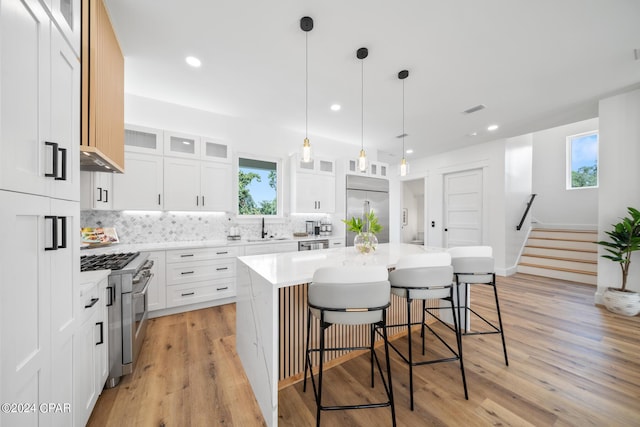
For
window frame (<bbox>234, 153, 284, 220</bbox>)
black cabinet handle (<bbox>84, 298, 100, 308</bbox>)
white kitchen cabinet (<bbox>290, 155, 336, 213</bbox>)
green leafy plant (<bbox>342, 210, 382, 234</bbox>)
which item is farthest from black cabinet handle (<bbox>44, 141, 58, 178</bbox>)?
white kitchen cabinet (<bbox>290, 155, 336, 213</bbox>)

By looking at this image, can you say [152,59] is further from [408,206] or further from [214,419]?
[408,206]

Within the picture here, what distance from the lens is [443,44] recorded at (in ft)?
7.39

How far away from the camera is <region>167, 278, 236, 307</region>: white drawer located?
3018mm

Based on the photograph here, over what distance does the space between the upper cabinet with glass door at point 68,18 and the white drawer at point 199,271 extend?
2.46 meters

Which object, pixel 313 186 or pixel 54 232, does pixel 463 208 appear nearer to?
pixel 313 186

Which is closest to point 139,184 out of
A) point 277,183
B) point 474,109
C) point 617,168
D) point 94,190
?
point 94,190

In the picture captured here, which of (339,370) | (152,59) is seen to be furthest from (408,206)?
(152,59)

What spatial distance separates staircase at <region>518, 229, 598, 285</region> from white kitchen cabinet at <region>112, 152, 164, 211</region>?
7.22m

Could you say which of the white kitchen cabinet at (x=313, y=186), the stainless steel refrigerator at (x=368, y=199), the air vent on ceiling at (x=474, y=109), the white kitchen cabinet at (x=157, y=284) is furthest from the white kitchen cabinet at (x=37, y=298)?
the air vent on ceiling at (x=474, y=109)

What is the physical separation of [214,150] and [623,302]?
5922mm

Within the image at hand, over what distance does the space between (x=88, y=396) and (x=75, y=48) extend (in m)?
1.96

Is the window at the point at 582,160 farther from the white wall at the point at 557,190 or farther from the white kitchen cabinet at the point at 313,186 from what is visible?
the white kitchen cabinet at the point at 313,186

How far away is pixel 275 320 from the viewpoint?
4.40ft

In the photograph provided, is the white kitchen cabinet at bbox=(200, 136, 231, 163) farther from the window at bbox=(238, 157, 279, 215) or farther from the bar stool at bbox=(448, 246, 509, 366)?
the bar stool at bbox=(448, 246, 509, 366)
